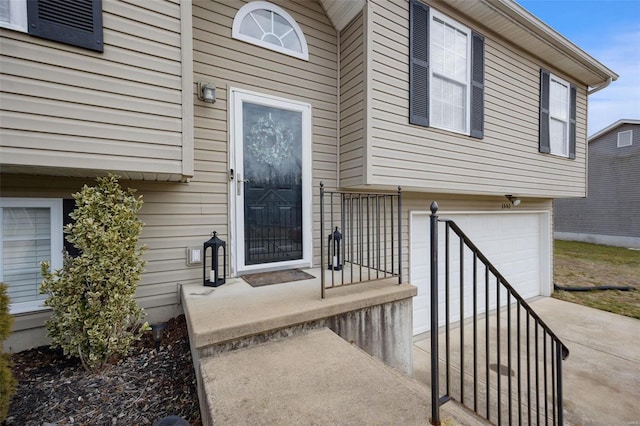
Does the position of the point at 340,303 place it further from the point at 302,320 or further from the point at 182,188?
the point at 182,188

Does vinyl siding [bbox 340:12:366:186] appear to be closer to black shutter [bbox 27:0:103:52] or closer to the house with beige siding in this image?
the house with beige siding

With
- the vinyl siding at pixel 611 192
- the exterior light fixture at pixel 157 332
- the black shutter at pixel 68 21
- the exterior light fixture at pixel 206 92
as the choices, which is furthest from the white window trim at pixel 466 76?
the vinyl siding at pixel 611 192

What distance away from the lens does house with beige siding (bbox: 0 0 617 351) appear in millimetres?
1955

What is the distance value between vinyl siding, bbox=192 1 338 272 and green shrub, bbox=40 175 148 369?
3.26ft

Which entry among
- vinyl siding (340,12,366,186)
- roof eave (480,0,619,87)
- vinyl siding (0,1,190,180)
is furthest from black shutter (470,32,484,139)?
vinyl siding (0,1,190,180)

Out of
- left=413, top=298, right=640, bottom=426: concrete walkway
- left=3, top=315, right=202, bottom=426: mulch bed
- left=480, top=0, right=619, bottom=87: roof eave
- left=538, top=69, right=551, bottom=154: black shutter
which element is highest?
left=480, top=0, right=619, bottom=87: roof eave

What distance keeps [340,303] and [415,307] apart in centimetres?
264

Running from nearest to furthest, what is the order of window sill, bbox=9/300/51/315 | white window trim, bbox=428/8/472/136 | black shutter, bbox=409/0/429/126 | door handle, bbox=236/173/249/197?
window sill, bbox=9/300/51/315 → door handle, bbox=236/173/249/197 → black shutter, bbox=409/0/429/126 → white window trim, bbox=428/8/472/136

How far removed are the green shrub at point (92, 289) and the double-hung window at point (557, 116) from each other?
6.36 m

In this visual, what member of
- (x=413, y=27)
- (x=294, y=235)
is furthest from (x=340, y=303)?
(x=413, y=27)

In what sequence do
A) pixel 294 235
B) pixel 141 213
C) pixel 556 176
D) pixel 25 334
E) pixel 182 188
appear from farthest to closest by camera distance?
1. pixel 556 176
2. pixel 294 235
3. pixel 182 188
4. pixel 141 213
5. pixel 25 334

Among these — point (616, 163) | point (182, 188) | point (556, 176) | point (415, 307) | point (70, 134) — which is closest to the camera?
point (70, 134)

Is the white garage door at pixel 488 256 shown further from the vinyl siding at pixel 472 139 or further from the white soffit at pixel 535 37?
the white soffit at pixel 535 37

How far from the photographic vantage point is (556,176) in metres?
5.39
